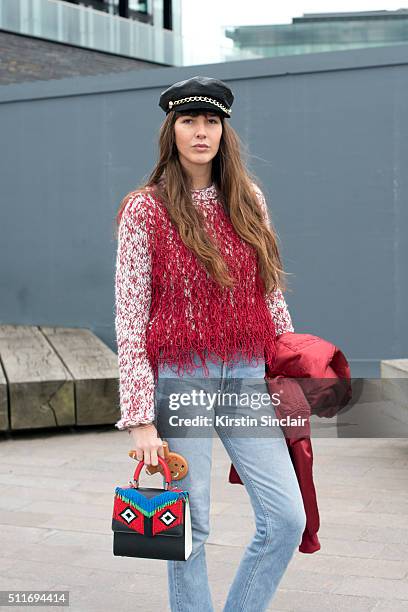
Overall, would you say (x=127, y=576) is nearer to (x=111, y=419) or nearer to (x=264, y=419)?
(x=264, y=419)

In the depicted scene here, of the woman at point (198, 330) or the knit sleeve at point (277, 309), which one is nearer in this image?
the woman at point (198, 330)

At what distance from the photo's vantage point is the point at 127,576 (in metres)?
3.79

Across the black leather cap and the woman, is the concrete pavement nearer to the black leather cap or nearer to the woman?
the woman

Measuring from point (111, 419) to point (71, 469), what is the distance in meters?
1.06

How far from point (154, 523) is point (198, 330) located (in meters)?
0.55

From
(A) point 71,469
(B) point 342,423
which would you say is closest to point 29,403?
(A) point 71,469

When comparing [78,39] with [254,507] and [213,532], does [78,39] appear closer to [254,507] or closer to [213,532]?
[213,532]

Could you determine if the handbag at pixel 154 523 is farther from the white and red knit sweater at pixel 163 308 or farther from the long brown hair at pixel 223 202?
the long brown hair at pixel 223 202

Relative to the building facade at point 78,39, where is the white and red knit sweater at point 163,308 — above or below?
below

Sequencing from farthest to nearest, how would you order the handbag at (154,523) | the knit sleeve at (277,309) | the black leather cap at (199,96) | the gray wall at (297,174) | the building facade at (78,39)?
the building facade at (78,39) < the gray wall at (297,174) < the knit sleeve at (277,309) < the black leather cap at (199,96) < the handbag at (154,523)

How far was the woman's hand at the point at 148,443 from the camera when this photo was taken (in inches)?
99.1

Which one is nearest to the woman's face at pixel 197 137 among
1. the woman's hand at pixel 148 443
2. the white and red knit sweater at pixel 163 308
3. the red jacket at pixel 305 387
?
the white and red knit sweater at pixel 163 308

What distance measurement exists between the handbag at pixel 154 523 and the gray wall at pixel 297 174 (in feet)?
17.5

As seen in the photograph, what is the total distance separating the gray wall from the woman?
5.07 metres
